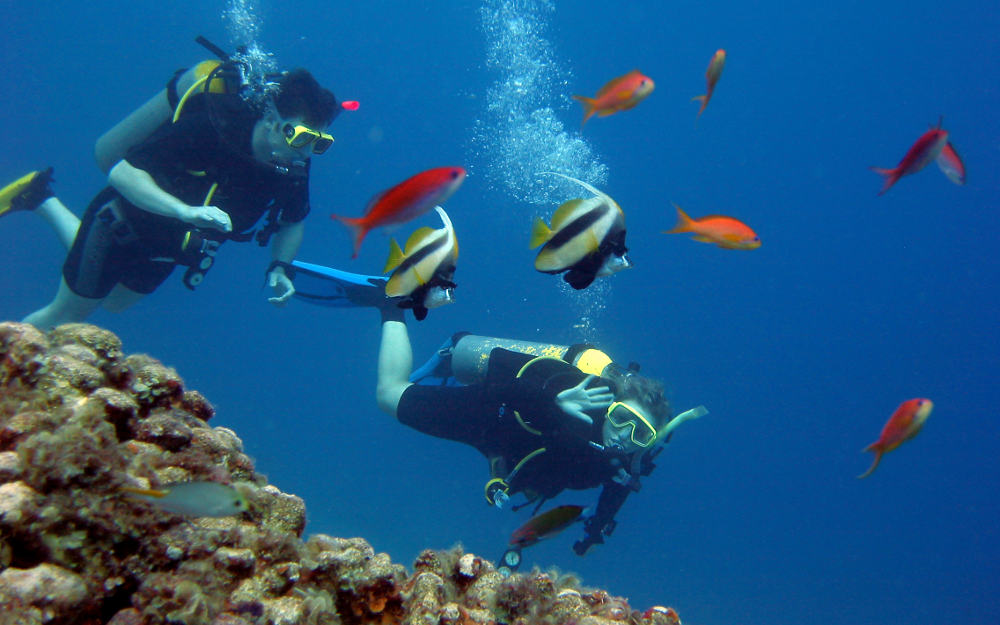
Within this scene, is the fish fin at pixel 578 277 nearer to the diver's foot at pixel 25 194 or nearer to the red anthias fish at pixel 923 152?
the red anthias fish at pixel 923 152

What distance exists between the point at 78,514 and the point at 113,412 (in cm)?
49

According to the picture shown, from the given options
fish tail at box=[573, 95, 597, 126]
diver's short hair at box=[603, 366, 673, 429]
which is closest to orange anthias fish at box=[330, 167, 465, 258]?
fish tail at box=[573, 95, 597, 126]

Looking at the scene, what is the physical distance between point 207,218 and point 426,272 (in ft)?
→ 13.0

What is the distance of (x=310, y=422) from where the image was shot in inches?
2185

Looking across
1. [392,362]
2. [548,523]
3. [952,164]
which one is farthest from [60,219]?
[952,164]

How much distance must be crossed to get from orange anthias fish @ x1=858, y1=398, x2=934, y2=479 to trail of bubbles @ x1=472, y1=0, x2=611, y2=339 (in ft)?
123

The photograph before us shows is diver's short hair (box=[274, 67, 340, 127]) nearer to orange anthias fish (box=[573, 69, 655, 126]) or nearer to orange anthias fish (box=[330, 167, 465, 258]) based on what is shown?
orange anthias fish (box=[573, 69, 655, 126])

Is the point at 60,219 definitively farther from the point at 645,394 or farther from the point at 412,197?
the point at 645,394

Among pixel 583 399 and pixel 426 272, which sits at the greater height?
pixel 583 399

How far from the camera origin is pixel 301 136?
5570 millimetres

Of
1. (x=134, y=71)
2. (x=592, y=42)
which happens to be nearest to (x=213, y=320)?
(x=134, y=71)

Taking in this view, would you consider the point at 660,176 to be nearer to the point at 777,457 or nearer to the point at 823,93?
the point at 823,93

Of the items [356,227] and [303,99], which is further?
[303,99]

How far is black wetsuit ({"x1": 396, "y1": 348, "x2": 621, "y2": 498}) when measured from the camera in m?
5.54
